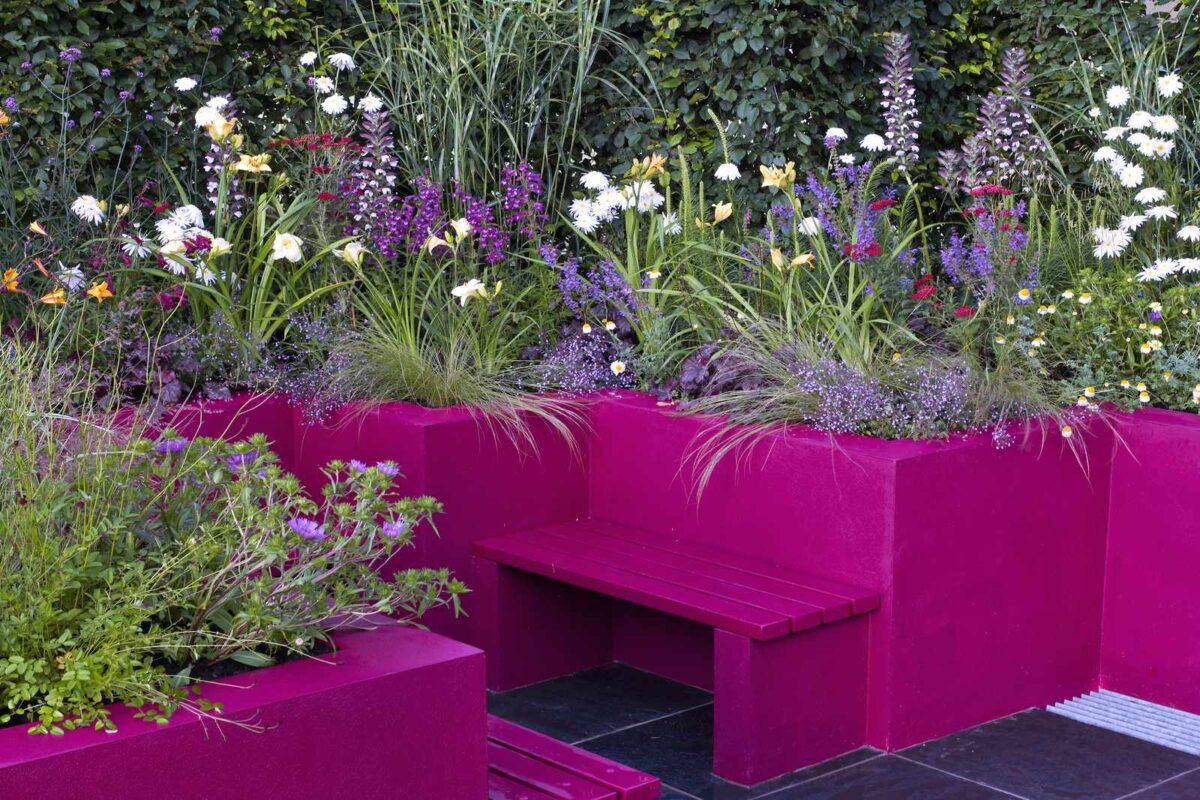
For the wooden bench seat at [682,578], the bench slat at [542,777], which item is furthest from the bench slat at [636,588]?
the bench slat at [542,777]

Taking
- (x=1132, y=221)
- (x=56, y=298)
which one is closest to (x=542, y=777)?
(x=56, y=298)

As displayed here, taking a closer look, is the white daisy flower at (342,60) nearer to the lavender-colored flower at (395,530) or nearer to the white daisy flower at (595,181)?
the white daisy flower at (595,181)

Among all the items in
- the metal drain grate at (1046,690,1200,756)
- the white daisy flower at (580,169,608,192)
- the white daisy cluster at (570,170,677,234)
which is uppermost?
the white daisy flower at (580,169,608,192)

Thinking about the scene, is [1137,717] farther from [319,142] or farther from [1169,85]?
[319,142]

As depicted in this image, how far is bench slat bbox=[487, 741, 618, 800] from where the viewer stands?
8.56 ft

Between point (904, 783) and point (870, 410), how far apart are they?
2.99 ft

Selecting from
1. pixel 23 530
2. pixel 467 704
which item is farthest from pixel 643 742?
pixel 23 530

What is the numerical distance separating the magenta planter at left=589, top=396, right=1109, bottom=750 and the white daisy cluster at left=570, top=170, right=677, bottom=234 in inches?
30.9

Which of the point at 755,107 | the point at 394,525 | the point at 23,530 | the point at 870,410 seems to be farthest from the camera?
the point at 755,107

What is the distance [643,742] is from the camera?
3.78 m

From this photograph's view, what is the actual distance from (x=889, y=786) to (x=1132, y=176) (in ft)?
6.29

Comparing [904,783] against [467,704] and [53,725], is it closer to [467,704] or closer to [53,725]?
[467,704]

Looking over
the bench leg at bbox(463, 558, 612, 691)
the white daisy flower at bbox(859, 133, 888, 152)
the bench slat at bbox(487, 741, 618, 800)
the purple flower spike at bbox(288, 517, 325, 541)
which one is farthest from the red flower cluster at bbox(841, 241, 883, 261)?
the purple flower spike at bbox(288, 517, 325, 541)

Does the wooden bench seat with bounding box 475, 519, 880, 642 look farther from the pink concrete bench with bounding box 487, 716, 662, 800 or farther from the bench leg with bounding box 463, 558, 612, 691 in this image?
the pink concrete bench with bounding box 487, 716, 662, 800
